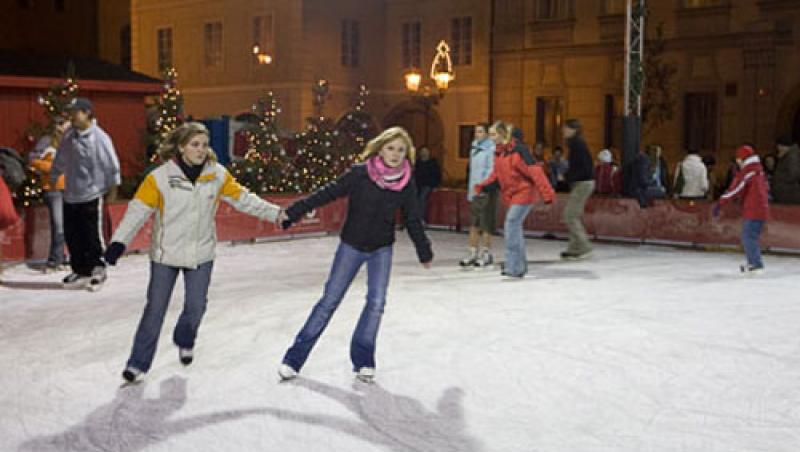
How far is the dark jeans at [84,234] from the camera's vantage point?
415 inches

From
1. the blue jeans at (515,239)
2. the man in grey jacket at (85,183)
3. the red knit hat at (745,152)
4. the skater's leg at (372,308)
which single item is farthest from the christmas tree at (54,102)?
the skater's leg at (372,308)

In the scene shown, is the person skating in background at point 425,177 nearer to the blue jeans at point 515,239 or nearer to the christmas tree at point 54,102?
the christmas tree at point 54,102

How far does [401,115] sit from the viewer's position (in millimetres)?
33719

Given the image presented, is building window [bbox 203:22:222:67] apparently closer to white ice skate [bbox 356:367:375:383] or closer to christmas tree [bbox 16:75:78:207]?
christmas tree [bbox 16:75:78:207]

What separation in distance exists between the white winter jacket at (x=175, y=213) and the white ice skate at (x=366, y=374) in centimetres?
115

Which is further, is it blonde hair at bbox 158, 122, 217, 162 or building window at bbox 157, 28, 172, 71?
A: building window at bbox 157, 28, 172, 71

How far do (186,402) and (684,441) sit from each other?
2.84 meters

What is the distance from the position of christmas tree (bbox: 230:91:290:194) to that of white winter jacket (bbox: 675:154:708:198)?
732 cm

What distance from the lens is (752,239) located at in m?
12.2

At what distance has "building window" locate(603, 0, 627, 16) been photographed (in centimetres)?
2742

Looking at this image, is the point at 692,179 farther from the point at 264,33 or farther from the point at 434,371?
the point at 264,33

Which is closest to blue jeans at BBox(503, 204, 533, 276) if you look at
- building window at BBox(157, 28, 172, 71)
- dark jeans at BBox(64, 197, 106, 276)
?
dark jeans at BBox(64, 197, 106, 276)

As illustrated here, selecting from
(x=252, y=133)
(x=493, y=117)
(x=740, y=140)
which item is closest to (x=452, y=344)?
(x=252, y=133)

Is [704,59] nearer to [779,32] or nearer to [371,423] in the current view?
[779,32]
